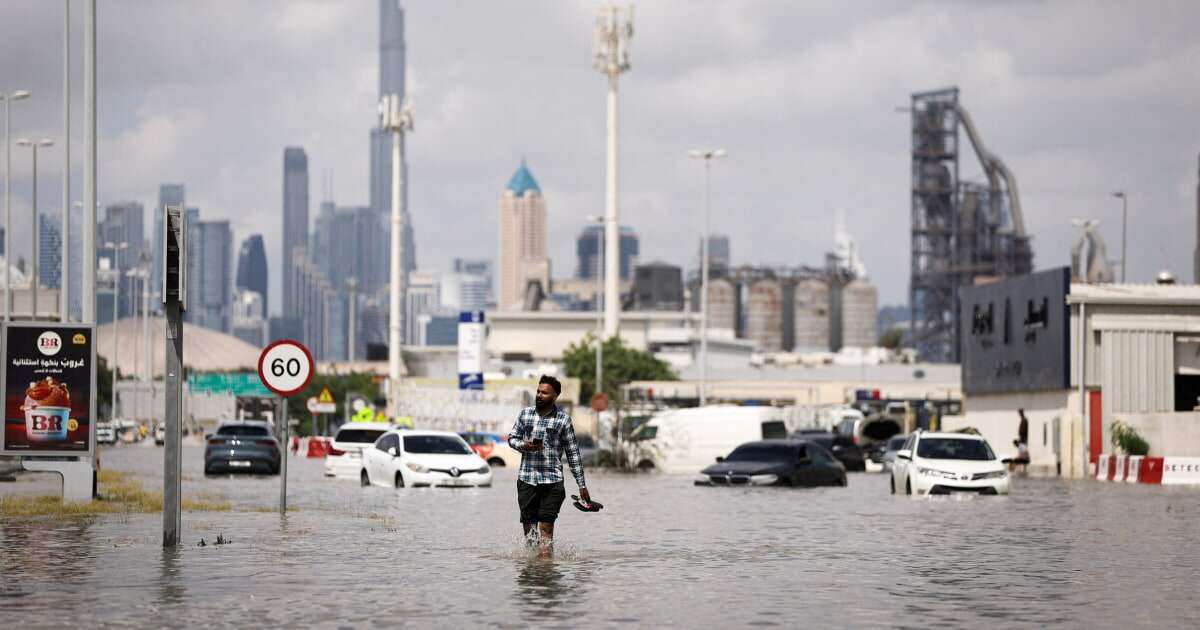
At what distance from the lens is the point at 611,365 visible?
119 meters

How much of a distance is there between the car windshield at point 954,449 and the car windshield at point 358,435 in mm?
16968

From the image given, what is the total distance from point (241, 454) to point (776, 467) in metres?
14.3

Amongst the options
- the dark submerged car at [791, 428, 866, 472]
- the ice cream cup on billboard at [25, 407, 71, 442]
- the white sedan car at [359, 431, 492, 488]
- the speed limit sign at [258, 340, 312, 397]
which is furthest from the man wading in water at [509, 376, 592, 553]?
the dark submerged car at [791, 428, 866, 472]

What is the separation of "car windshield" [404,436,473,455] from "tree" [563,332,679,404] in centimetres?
7258

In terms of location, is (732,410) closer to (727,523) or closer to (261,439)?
(261,439)

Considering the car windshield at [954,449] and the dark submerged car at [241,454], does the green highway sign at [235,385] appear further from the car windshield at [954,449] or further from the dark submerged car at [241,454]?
the car windshield at [954,449]

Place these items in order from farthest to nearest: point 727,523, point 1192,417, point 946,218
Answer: point 946,218
point 1192,417
point 727,523

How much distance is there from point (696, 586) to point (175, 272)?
6.18 metres

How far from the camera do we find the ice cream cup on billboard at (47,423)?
2822 centimetres

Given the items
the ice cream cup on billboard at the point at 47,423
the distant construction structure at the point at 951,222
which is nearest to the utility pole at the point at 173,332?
the ice cream cup on billboard at the point at 47,423

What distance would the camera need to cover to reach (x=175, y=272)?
1927 cm

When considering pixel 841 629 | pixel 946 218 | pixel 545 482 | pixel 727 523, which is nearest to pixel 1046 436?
pixel 727 523

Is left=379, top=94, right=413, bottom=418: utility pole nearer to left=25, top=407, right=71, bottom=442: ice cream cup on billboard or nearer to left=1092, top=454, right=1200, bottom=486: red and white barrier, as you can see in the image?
left=1092, top=454, right=1200, bottom=486: red and white barrier

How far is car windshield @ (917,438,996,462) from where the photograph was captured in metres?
38.2
